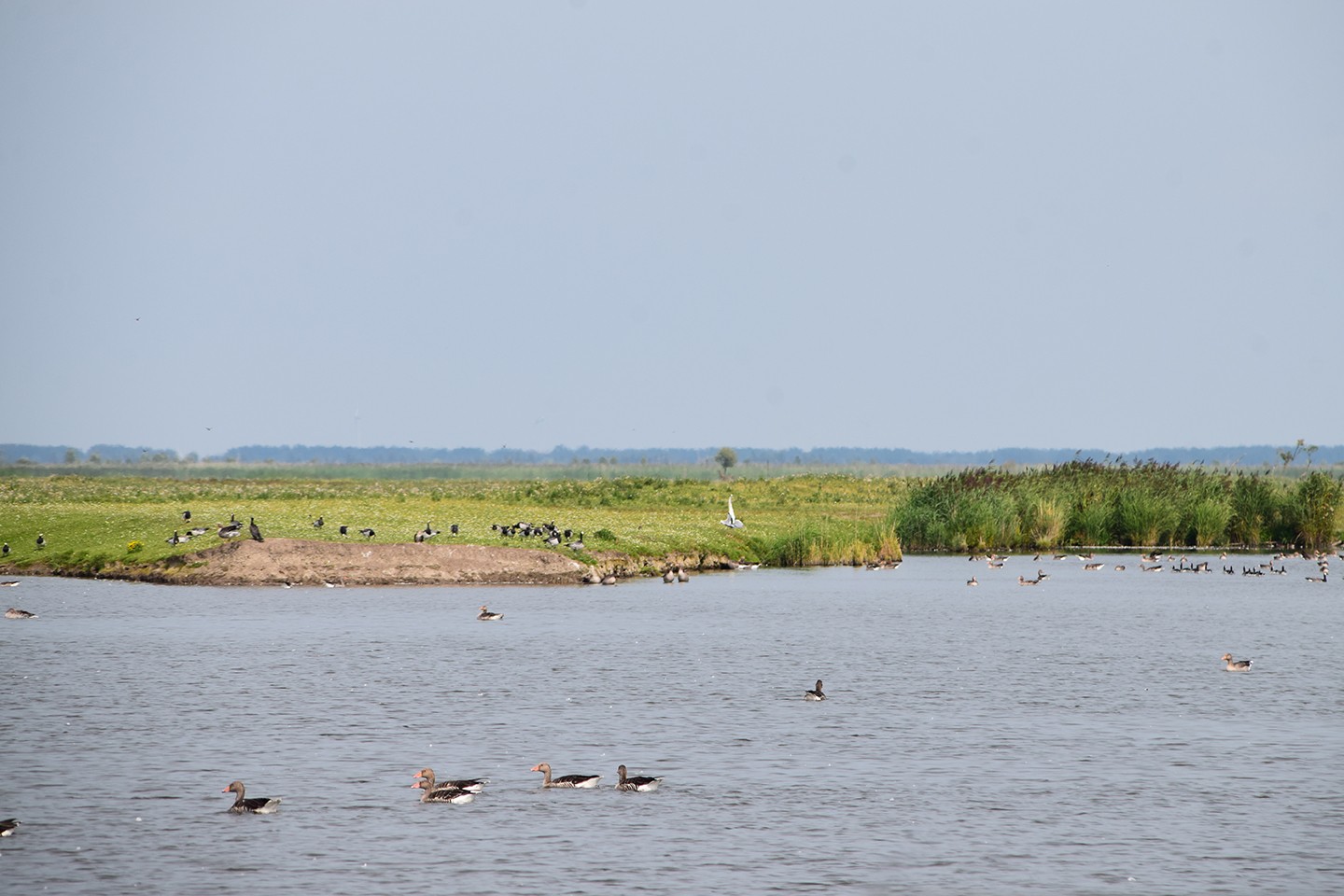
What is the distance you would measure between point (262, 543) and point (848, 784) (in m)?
38.4

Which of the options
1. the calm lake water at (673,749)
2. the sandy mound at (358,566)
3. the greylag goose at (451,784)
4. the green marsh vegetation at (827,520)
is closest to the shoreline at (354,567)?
the sandy mound at (358,566)

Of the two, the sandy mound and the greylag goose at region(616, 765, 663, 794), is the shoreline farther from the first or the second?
the greylag goose at region(616, 765, 663, 794)

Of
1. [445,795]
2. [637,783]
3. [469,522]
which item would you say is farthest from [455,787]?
[469,522]

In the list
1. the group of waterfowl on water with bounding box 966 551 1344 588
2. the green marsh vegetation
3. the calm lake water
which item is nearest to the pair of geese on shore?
the calm lake water

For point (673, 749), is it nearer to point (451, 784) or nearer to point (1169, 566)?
point (451, 784)

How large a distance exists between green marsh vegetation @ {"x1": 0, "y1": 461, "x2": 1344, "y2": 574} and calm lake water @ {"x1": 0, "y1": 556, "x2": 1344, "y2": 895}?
39.9 ft

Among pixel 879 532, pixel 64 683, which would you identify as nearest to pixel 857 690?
pixel 64 683

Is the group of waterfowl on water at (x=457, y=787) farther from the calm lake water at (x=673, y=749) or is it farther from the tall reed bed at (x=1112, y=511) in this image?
the tall reed bed at (x=1112, y=511)

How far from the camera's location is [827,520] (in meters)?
74.1

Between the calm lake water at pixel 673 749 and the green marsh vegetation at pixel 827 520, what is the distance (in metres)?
12.2

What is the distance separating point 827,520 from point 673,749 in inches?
1878

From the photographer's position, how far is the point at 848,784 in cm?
2423

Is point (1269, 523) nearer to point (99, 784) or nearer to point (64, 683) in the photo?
point (64, 683)

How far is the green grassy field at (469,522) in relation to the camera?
203 ft
